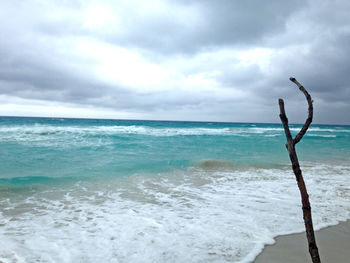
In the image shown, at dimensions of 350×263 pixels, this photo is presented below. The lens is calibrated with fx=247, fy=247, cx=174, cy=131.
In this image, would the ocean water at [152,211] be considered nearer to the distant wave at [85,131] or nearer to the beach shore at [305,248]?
the beach shore at [305,248]

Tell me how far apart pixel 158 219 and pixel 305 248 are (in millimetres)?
2560

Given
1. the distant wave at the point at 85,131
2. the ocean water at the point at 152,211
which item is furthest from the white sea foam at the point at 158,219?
the distant wave at the point at 85,131

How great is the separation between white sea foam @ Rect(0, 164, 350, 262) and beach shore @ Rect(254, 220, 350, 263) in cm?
17

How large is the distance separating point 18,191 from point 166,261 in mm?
5403

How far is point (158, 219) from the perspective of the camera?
487 cm

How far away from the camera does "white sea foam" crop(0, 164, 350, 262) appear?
359 centimetres

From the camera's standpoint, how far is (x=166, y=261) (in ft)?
11.0

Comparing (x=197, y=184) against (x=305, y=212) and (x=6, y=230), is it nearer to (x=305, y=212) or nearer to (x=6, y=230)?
(x=6, y=230)

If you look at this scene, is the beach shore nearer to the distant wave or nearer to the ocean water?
the ocean water

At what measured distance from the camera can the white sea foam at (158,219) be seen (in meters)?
3.59

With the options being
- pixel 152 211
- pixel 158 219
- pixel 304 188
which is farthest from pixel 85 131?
pixel 304 188

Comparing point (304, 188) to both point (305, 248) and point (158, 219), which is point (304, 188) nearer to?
point (305, 248)

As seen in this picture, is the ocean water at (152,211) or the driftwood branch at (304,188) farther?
the ocean water at (152,211)

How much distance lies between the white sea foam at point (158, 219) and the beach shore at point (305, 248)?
0.17 m
